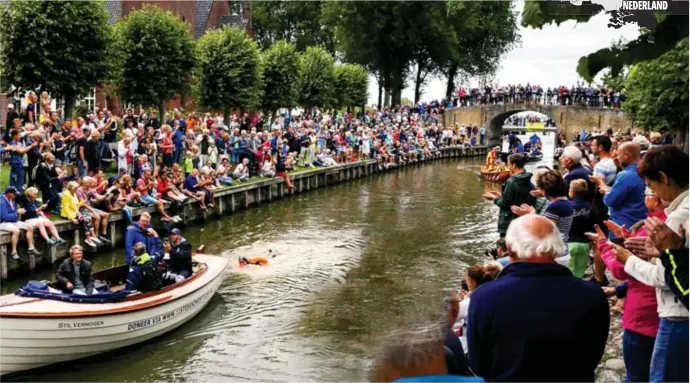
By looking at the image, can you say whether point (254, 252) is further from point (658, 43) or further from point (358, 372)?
point (658, 43)

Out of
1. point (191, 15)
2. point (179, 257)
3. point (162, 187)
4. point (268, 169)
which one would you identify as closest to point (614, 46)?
point (179, 257)

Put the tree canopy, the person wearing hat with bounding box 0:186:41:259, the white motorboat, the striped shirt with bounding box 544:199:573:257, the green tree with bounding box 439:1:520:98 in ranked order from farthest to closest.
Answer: the green tree with bounding box 439:1:520:98
the tree canopy
the person wearing hat with bounding box 0:186:41:259
the white motorboat
the striped shirt with bounding box 544:199:573:257

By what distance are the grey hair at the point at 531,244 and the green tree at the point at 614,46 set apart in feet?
2.50

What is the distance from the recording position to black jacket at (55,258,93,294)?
11.2 meters

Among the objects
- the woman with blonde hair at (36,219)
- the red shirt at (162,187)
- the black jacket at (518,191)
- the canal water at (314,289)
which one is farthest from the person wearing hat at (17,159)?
the black jacket at (518,191)

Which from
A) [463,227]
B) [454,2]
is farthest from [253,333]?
[454,2]

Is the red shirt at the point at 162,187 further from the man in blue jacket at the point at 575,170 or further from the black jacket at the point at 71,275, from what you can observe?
the man in blue jacket at the point at 575,170

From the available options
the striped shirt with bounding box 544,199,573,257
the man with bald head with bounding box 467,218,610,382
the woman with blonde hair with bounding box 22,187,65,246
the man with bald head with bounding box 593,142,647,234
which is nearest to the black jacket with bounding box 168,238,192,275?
the woman with blonde hair with bounding box 22,187,65,246

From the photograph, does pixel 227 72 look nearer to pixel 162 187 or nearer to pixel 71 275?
pixel 162 187

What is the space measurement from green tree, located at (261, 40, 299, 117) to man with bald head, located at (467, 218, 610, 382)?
37.2 meters

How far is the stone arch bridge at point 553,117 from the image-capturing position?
46969mm

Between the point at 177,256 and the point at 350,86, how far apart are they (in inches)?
1636

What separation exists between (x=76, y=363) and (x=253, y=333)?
109 inches

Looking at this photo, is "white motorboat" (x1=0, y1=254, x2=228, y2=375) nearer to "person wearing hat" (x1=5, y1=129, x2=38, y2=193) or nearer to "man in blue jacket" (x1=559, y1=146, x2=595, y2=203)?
"person wearing hat" (x1=5, y1=129, x2=38, y2=193)
